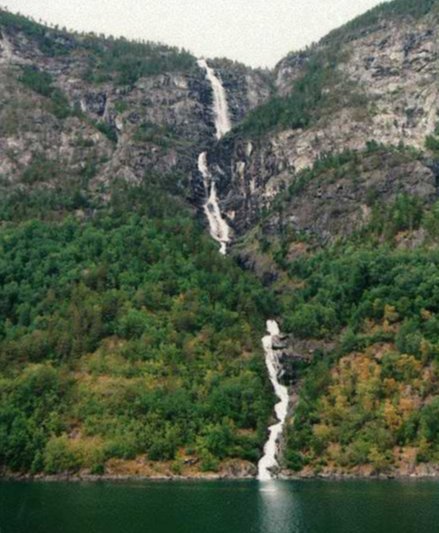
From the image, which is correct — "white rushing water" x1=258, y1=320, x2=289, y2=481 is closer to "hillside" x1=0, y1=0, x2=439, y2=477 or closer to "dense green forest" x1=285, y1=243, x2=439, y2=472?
"hillside" x1=0, y1=0, x2=439, y2=477

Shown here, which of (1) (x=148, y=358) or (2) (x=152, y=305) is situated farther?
(2) (x=152, y=305)

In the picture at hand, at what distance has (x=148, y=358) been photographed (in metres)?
160

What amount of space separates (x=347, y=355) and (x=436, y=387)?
20947 millimetres

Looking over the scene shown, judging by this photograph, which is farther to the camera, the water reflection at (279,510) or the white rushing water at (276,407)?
the white rushing water at (276,407)

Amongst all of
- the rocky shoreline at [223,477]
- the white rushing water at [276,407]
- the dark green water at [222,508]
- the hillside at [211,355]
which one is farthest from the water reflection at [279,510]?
the hillside at [211,355]

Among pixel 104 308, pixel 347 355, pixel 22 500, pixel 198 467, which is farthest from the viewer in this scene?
pixel 104 308

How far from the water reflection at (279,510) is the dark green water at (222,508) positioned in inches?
3.7

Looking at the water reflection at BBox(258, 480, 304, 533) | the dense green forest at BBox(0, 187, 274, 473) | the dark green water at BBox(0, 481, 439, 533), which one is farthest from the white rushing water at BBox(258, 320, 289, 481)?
the water reflection at BBox(258, 480, 304, 533)

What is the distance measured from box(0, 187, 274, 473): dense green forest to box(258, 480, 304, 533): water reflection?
29.3 meters

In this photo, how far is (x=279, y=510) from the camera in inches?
3469

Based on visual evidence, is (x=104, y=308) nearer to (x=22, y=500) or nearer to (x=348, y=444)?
(x=348, y=444)

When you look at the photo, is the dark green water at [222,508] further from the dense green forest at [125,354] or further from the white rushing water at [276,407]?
the dense green forest at [125,354]

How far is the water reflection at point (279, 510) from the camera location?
7731 centimetres

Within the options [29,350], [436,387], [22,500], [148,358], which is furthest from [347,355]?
[22,500]
